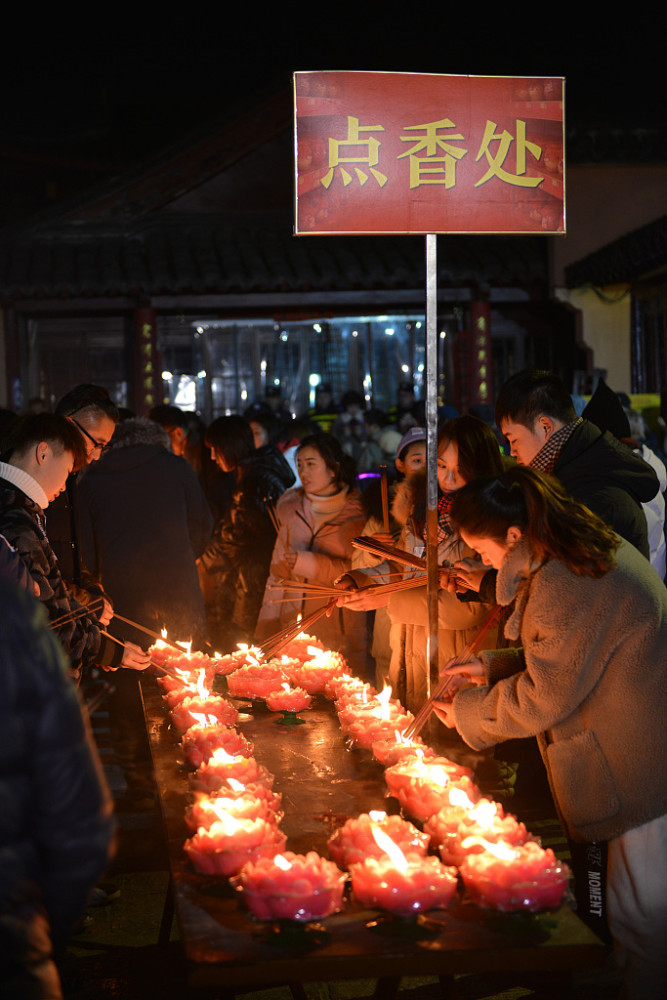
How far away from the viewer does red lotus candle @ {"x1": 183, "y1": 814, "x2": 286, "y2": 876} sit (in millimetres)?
2094

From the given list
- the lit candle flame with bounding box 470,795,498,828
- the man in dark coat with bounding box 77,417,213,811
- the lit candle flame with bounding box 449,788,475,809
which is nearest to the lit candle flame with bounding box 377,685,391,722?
the lit candle flame with bounding box 449,788,475,809

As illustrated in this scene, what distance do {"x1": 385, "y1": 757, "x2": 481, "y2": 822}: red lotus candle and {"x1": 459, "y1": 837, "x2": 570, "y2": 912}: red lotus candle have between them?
0.35 metres

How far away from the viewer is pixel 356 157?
2.96m

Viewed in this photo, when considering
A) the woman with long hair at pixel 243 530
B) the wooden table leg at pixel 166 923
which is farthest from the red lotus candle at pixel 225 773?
the woman with long hair at pixel 243 530

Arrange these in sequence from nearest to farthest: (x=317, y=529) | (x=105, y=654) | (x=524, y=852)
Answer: (x=524, y=852) → (x=105, y=654) → (x=317, y=529)

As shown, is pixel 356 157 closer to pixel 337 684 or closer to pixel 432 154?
pixel 432 154

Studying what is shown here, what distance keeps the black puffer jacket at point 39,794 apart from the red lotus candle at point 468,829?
0.84 meters

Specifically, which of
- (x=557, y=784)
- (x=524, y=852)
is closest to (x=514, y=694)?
(x=557, y=784)

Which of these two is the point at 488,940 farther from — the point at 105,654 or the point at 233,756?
the point at 105,654

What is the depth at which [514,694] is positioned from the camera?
2598 millimetres

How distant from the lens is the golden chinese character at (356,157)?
2.95 meters

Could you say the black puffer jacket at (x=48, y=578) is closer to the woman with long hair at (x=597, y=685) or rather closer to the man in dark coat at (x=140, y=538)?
the man in dark coat at (x=140, y=538)

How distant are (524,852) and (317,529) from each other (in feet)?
10.6

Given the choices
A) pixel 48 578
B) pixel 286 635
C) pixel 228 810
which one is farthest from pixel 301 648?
pixel 228 810
